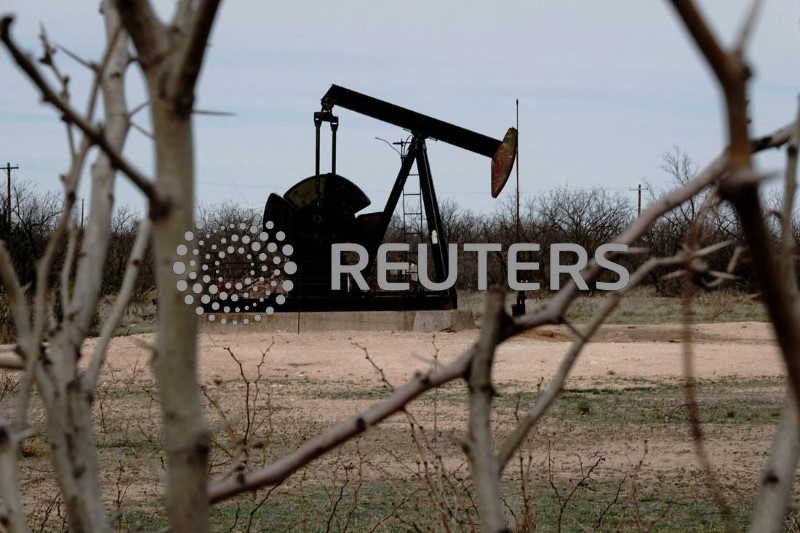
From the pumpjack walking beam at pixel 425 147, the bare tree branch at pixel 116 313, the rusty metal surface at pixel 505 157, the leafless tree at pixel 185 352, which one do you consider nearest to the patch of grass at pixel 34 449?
the bare tree branch at pixel 116 313

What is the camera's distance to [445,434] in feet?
23.0

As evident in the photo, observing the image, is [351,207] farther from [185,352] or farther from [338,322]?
[185,352]

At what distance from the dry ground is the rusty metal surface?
4.74 m

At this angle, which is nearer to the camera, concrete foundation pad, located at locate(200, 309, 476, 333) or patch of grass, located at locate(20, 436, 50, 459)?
patch of grass, located at locate(20, 436, 50, 459)

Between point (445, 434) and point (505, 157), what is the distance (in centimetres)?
1668

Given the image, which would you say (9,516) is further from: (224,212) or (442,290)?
(224,212)

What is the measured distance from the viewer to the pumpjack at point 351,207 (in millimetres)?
23000

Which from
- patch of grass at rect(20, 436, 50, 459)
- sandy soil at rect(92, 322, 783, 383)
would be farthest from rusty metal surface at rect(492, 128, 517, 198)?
patch of grass at rect(20, 436, 50, 459)

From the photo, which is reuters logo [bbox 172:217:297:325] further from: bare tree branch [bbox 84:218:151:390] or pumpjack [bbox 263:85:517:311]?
bare tree branch [bbox 84:218:151:390]

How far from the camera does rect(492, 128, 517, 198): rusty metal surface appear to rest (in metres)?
23.2

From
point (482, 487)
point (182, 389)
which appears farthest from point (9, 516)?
point (482, 487)

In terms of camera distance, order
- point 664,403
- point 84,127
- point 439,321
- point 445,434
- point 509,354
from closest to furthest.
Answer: point 84,127
point 445,434
point 664,403
point 509,354
point 439,321

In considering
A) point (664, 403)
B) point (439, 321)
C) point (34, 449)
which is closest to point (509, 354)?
point (439, 321)

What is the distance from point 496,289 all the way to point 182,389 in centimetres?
27
